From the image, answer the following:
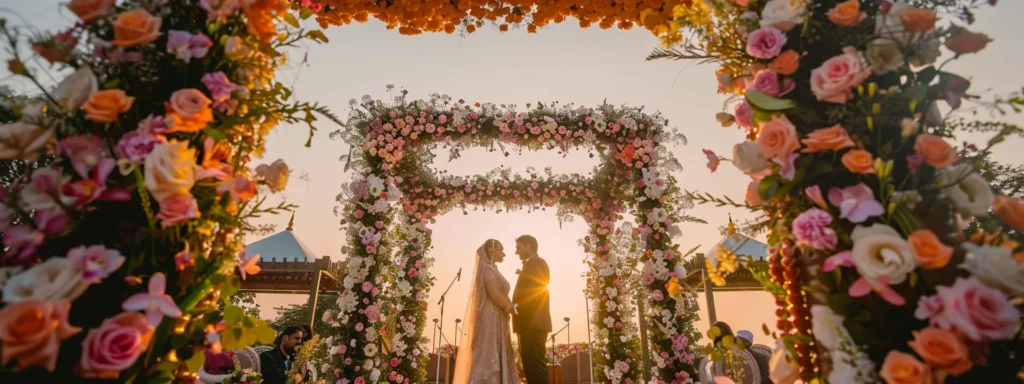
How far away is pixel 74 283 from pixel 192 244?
28 centimetres

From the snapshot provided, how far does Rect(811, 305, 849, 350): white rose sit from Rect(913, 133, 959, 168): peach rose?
44cm

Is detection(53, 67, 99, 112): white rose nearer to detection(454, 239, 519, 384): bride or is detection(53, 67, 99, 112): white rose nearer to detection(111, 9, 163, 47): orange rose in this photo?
detection(111, 9, 163, 47): orange rose

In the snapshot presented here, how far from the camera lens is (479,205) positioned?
8.49 metres

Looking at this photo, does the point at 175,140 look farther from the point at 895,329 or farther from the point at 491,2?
the point at 491,2

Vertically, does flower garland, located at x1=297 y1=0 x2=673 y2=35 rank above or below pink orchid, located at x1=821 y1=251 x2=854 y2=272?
above

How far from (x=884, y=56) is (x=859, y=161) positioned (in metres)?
0.35

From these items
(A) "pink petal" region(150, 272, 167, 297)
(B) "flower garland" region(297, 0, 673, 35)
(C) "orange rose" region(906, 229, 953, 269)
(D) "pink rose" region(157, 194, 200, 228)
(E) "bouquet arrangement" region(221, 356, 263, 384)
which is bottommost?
(E) "bouquet arrangement" region(221, 356, 263, 384)

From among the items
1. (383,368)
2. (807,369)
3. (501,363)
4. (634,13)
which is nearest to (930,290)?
(807,369)

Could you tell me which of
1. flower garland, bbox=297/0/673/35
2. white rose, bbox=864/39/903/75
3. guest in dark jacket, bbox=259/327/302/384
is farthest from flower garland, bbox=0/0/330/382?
guest in dark jacket, bbox=259/327/302/384

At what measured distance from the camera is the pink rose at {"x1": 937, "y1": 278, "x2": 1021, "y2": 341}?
940mm

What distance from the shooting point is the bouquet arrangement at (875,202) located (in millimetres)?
1018

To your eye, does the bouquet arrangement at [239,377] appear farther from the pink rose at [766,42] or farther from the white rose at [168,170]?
the pink rose at [766,42]

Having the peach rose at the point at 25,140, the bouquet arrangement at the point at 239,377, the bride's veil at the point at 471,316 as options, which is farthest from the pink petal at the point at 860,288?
the bride's veil at the point at 471,316

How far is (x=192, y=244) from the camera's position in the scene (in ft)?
4.09
